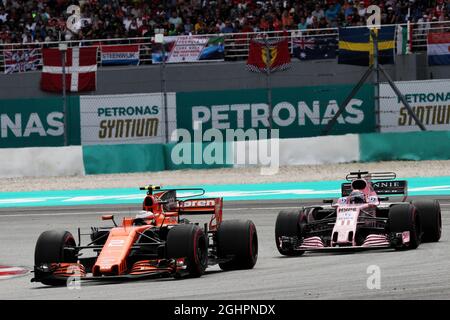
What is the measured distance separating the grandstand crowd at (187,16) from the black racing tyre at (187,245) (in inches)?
746

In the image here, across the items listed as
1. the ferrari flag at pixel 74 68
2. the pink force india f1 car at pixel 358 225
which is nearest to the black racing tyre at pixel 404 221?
the pink force india f1 car at pixel 358 225

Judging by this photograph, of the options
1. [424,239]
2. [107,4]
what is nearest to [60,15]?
[107,4]

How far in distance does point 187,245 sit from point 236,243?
1127 mm

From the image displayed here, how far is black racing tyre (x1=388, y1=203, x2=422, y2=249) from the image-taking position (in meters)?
13.8

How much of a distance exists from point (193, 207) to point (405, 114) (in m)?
14.5

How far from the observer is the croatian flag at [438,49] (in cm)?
2839

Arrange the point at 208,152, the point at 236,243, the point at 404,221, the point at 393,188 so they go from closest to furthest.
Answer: the point at 236,243, the point at 404,221, the point at 393,188, the point at 208,152

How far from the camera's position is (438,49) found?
2866cm

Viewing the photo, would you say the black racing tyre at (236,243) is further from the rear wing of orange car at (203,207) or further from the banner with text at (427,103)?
the banner with text at (427,103)

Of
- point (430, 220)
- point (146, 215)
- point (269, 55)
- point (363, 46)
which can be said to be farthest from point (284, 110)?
point (146, 215)

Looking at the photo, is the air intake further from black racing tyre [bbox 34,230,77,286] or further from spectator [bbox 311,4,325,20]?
spectator [bbox 311,4,325,20]

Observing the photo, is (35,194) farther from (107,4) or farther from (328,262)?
(328,262)

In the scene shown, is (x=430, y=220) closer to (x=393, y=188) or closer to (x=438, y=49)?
(x=393, y=188)

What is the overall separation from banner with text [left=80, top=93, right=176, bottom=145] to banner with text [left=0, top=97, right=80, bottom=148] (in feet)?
3.45
